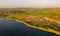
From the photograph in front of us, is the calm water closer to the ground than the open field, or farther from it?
closer to the ground

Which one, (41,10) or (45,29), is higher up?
(41,10)

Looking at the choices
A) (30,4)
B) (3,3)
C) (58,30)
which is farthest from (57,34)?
(3,3)

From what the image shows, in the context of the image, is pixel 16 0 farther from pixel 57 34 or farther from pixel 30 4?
pixel 57 34

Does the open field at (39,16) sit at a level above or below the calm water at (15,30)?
above

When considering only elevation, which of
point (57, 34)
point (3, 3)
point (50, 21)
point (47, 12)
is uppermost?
point (3, 3)
